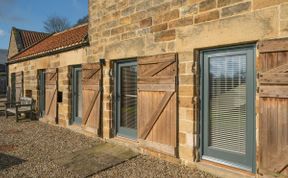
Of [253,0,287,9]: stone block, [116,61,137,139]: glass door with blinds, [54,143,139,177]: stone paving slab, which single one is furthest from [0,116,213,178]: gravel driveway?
[253,0,287,9]: stone block

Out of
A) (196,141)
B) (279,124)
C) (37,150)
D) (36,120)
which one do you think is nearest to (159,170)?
(196,141)

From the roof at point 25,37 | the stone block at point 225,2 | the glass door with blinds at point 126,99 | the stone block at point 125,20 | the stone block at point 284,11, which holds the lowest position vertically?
the glass door with blinds at point 126,99

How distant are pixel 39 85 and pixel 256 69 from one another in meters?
9.35

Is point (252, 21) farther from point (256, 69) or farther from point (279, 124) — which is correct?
point (279, 124)

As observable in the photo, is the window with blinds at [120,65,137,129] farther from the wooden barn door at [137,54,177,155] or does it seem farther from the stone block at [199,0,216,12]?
the stone block at [199,0,216,12]

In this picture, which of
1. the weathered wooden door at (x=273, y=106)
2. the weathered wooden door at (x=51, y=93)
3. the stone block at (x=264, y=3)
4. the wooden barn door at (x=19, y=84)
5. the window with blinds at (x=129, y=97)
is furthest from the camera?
the wooden barn door at (x=19, y=84)

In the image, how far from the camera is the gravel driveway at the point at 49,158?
4.64 meters

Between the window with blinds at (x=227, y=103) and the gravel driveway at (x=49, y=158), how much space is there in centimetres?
69

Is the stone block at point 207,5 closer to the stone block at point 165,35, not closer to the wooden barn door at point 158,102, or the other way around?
the stone block at point 165,35

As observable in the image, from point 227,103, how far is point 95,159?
2.90m

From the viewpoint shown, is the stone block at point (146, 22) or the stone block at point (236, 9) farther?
the stone block at point (146, 22)

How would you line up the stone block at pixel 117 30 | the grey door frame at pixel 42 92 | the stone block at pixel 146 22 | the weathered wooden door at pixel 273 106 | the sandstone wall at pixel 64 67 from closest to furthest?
the weathered wooden door at pixel 273 106, the stone block at pixel 146 22, the stone block at pixel 117 30, the sandstone wall at pixel 64 67, the grey door frame at pixel 42 92

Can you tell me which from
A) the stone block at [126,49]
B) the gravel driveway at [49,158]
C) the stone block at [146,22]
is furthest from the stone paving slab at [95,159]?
the stone block at [146,22]

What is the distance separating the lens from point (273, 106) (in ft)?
12.0
